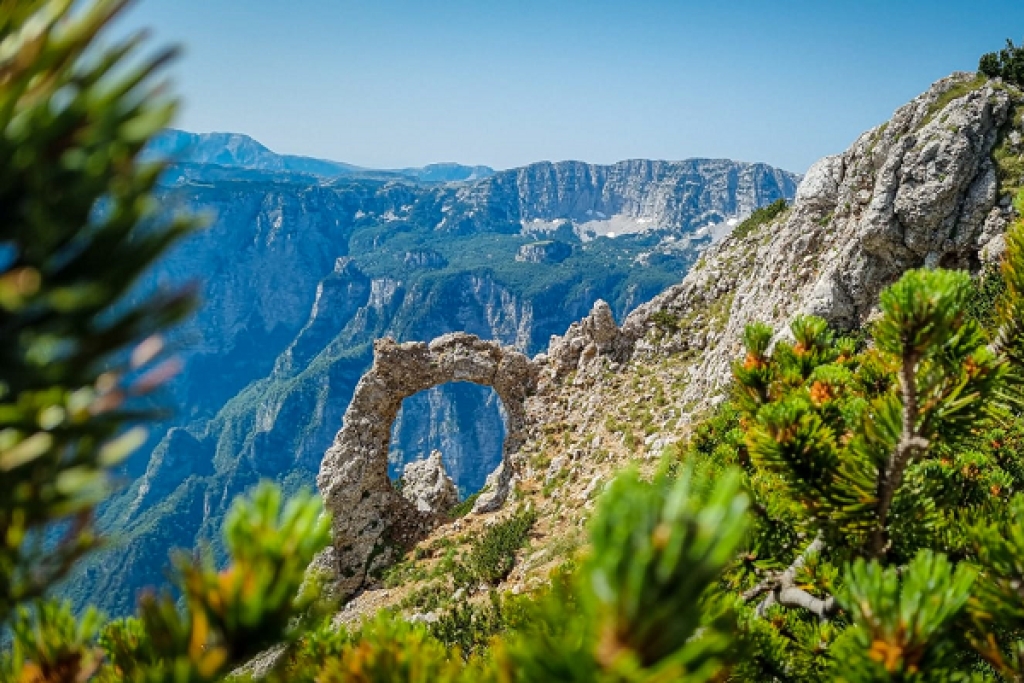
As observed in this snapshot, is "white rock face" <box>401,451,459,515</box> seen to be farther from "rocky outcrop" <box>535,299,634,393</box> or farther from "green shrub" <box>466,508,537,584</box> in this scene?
"rocky outcrop" <box>535,299,634,393</box>

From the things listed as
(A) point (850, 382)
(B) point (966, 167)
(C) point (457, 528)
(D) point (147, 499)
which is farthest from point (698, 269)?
(D) point (147, 499)

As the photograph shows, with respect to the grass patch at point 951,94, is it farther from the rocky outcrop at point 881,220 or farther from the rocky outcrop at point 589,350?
the rocky outcrop at point 589,350

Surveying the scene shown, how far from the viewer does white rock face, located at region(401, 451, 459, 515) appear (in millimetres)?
24203

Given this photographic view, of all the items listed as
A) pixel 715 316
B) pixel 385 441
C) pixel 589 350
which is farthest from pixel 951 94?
pixel 385 441

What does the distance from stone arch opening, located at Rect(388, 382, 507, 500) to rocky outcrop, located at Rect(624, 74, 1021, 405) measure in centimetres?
15979

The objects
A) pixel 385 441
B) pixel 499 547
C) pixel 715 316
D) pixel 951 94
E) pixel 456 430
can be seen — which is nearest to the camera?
pixel 499 547

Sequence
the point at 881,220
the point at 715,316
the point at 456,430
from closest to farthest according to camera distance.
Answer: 1. the point at 881,220
2. the point at 715,316
3. the point at 456,430

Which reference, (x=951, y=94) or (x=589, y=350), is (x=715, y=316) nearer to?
(x=589, y=350)

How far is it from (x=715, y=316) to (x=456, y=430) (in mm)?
166451

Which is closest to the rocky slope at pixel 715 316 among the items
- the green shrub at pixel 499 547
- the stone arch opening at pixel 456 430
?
the green shrub at pixel 499 547

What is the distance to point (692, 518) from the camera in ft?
3.09

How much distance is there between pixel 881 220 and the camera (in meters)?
18.4

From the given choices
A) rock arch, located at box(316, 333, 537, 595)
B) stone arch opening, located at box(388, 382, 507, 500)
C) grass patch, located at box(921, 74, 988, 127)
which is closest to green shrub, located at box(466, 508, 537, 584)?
rock arch, located at box(316, 333, 537, 595)

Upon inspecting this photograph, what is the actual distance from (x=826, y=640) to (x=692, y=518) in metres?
1.63
